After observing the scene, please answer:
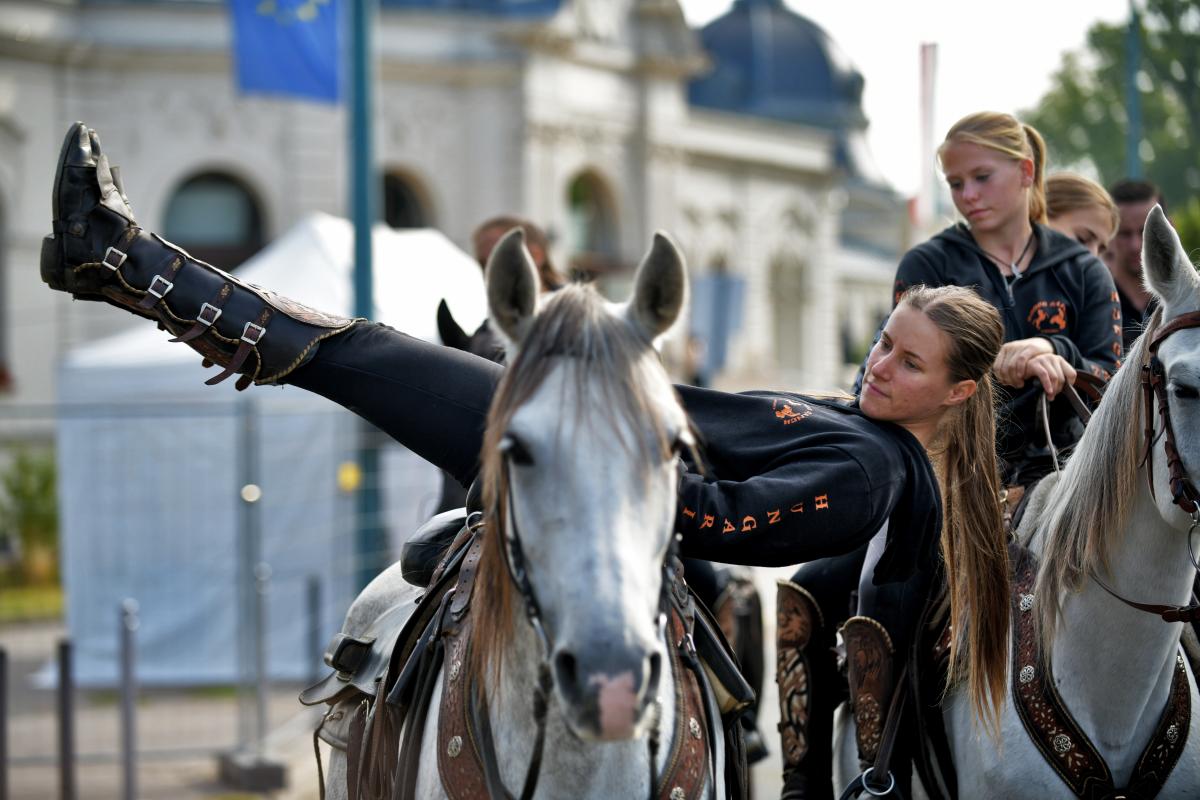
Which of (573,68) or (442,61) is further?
(573,68)

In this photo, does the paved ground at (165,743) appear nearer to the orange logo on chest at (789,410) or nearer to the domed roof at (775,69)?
the orange logo on chest at (789,410)

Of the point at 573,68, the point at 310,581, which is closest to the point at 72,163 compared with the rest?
the point at 310,581

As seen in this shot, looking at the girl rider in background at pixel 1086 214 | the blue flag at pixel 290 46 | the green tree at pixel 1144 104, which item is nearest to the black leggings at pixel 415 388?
the girl rider in background at pixel 1086 214

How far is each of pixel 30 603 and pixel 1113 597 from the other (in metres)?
12.6

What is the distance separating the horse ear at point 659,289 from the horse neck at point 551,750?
61 centimetres

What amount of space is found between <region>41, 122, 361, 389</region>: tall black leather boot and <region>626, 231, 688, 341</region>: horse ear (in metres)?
1.03

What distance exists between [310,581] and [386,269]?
238 centimetres

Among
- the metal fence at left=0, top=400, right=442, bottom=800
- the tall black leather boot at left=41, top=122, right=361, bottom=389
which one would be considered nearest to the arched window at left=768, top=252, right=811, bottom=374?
the metal fence at left=0, top=400, right=442, bottom=800

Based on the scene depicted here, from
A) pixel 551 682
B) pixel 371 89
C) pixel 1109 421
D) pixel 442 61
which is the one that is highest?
pixel 442 61

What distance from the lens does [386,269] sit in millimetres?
10953

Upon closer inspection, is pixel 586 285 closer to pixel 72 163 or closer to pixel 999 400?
pixel 72 163

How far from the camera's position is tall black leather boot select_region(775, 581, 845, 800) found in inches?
187

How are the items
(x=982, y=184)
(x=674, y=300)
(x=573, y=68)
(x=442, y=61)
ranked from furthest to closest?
(x=573, y=68) < (x=442, y=61) < (x=982, y=184) < (x=674, y=300)

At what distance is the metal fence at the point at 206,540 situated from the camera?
35.9 ft
